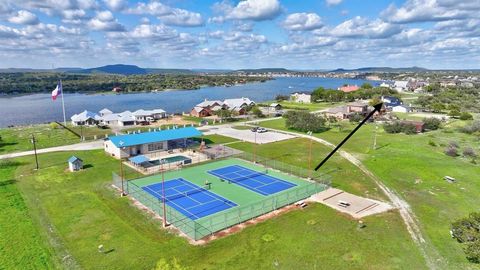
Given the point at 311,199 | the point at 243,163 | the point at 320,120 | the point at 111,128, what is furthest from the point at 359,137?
the point at 111,128

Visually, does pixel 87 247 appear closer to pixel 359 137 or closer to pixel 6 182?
pixel 6 182

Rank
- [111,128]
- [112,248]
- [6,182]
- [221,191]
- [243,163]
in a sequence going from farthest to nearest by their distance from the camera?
[111,128], [243,163], [6,182], [221,191], [112,248]

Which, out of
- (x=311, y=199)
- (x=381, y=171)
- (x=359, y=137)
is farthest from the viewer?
(x=359, y=137)

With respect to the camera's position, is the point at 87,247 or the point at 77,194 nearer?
the point at 87,247

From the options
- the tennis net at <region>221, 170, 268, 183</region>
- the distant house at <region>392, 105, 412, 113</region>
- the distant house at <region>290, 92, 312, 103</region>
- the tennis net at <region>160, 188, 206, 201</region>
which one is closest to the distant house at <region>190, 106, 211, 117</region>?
the distant house at <region>290, 92, 312, 103</region>

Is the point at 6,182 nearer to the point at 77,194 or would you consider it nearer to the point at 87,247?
the point at 77,194

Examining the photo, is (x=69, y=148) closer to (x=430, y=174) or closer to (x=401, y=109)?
(x=430, y=174)

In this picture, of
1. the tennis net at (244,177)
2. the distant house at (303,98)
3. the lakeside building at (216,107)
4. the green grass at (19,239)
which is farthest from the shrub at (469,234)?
the distant house at (303,98)

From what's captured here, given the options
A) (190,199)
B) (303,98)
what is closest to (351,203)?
(190,199)
